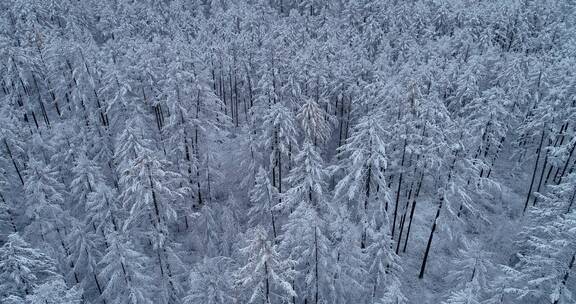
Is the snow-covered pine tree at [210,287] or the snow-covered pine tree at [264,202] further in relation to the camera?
the snow-covered pine tree at [264,202]

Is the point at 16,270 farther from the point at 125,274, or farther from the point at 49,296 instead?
the point at 125,274

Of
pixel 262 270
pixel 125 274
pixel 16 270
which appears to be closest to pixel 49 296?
pixel 16 270

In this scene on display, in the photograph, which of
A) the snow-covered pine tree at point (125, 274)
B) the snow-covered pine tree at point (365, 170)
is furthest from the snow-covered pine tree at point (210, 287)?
the snow-covered pine tree at point (365, 170)

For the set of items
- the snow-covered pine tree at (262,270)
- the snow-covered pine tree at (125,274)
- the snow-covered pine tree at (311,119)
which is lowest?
the snow-covered pine tree at (125,274)

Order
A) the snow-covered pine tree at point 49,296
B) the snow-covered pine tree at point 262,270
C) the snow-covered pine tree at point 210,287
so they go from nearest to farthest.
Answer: the snow-covered pine tree at point 49,296
the snow-covered pine tree at point 262,270
the snow-covered pine tree at point 210,287

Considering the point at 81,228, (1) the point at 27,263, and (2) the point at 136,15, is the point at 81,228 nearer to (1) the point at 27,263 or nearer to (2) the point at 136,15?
(1) the point at 27,263

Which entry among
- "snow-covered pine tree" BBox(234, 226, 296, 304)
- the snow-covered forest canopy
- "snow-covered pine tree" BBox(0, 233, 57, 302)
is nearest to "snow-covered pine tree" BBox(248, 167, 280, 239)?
the snow-covered forest canopy

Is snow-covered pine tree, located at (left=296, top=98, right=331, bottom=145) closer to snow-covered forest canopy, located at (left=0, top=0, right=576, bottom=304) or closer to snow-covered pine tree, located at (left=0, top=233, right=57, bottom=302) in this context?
snow-covered forest canopy, located at (left=0, top=0, right=576, bottom=304)

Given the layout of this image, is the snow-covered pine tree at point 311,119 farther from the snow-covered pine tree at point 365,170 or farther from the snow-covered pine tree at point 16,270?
the snow-covered pine tree at point 16,270

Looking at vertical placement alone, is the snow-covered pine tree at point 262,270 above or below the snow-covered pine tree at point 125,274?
above
